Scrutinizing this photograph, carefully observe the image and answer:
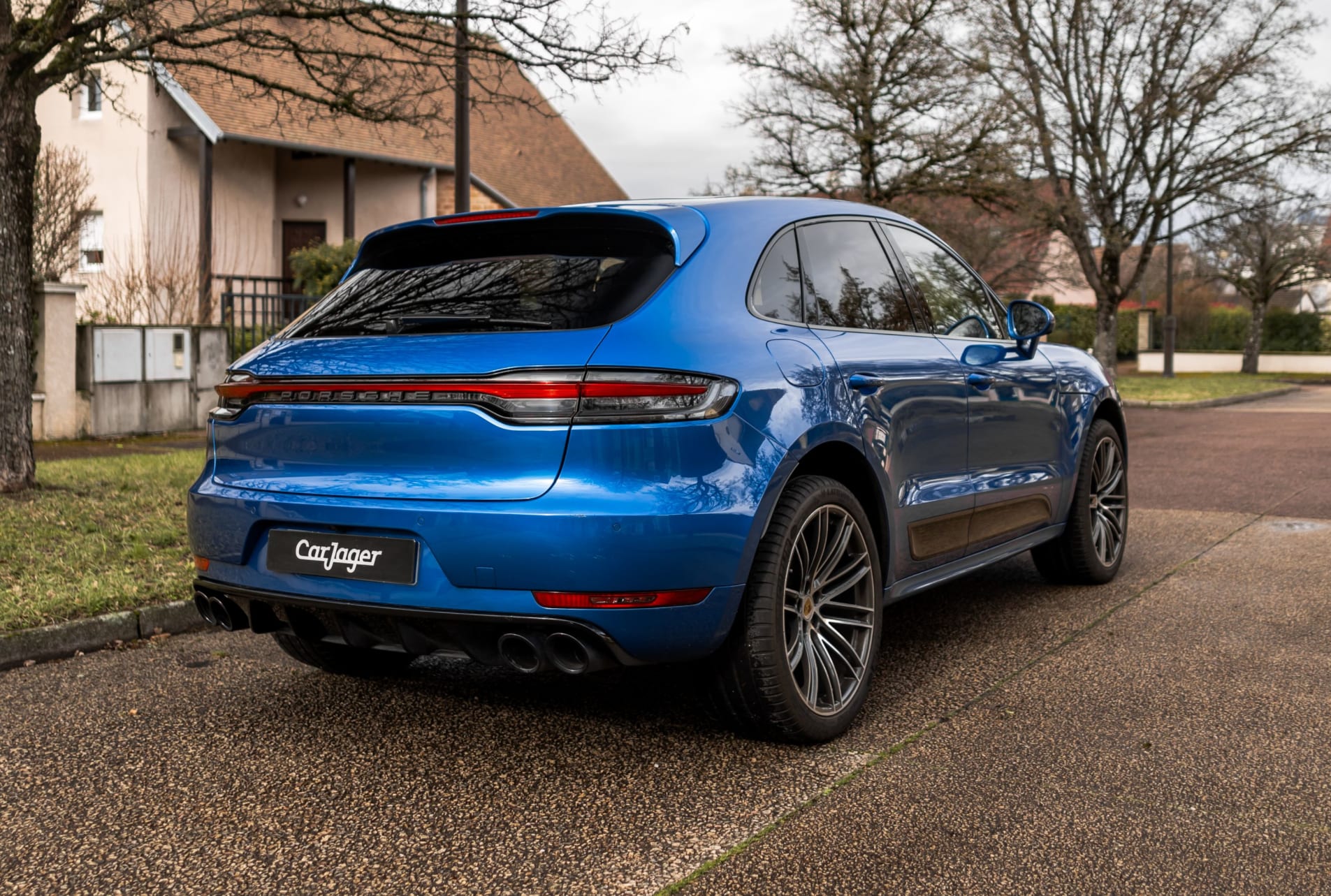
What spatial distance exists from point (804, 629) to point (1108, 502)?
10.8 ft

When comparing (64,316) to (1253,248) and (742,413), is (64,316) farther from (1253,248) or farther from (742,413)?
(1253,248)

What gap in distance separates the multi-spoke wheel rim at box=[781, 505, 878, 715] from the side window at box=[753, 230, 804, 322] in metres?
0.63

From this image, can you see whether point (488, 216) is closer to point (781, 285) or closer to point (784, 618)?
point (781, 285)

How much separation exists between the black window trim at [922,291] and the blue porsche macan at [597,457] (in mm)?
330

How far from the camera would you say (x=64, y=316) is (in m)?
12.8

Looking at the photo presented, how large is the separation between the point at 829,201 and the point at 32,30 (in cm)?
628

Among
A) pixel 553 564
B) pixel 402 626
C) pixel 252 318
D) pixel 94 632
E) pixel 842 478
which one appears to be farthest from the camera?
pixel 252 318

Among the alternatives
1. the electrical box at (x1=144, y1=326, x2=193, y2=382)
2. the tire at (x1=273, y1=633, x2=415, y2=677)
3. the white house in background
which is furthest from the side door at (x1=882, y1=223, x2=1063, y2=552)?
the white house in background

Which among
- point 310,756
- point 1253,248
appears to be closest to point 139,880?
point 310,756

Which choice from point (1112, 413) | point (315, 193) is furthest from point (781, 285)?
point (315, 193)

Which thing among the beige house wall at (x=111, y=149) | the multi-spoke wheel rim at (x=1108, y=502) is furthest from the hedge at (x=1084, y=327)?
the multi-spoke wheel rim at (x=1108, y=502)

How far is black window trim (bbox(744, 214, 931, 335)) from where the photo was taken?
402 centimetres

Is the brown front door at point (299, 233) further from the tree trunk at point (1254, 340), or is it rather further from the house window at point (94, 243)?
the tree trunk at point (1254, 340)

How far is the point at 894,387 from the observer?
4.43 m
